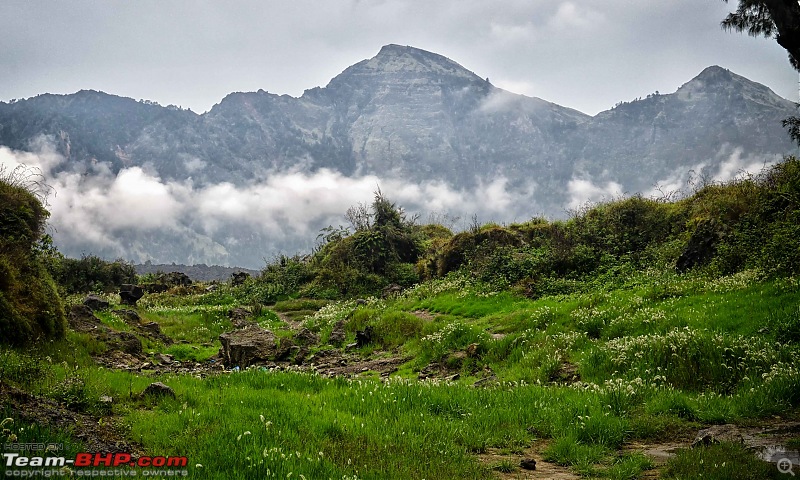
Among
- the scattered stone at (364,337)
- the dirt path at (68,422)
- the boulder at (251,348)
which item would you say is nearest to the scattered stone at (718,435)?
the dirt path at (68,422)

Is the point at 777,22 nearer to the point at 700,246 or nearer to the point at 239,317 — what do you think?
the point at 700,246

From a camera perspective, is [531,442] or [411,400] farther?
A: [411,400]

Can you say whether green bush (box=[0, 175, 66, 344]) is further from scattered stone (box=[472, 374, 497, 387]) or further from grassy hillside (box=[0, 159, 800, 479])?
scattered stone (box=[472, 374, 497, 387])

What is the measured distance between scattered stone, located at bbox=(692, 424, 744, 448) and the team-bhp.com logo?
650cm

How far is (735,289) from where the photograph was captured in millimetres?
14320

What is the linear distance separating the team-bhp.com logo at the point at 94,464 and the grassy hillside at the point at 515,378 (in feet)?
0.90

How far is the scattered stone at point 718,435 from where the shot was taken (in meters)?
6.26

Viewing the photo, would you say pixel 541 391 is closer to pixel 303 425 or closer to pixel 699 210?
pixel 303 425

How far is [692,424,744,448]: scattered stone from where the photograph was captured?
6.26 meters

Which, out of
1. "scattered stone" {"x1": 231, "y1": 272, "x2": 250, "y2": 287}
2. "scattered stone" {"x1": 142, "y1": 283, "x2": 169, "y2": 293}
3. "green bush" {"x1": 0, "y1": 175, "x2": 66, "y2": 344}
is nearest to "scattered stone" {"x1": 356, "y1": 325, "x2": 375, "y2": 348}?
"green bush" {"x1": 0, "y1": 175, "x2": 66, "y2": 344}

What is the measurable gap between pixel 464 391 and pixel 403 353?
805 cm

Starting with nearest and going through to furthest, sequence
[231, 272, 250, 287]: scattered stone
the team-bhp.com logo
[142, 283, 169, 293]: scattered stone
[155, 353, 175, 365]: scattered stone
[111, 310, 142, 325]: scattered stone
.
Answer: the team-bhp.com logo < [155, 353, 175, 365]: scattered stone < [111, 310, 142, 325]: scattered stone < [231, 272, 250, 287]: scattered stone < [142, 283, 169, 293]: scattered stone

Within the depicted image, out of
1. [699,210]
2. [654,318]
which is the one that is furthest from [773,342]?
[699,210]

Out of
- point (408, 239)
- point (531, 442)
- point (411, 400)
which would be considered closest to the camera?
point (531, 442)
